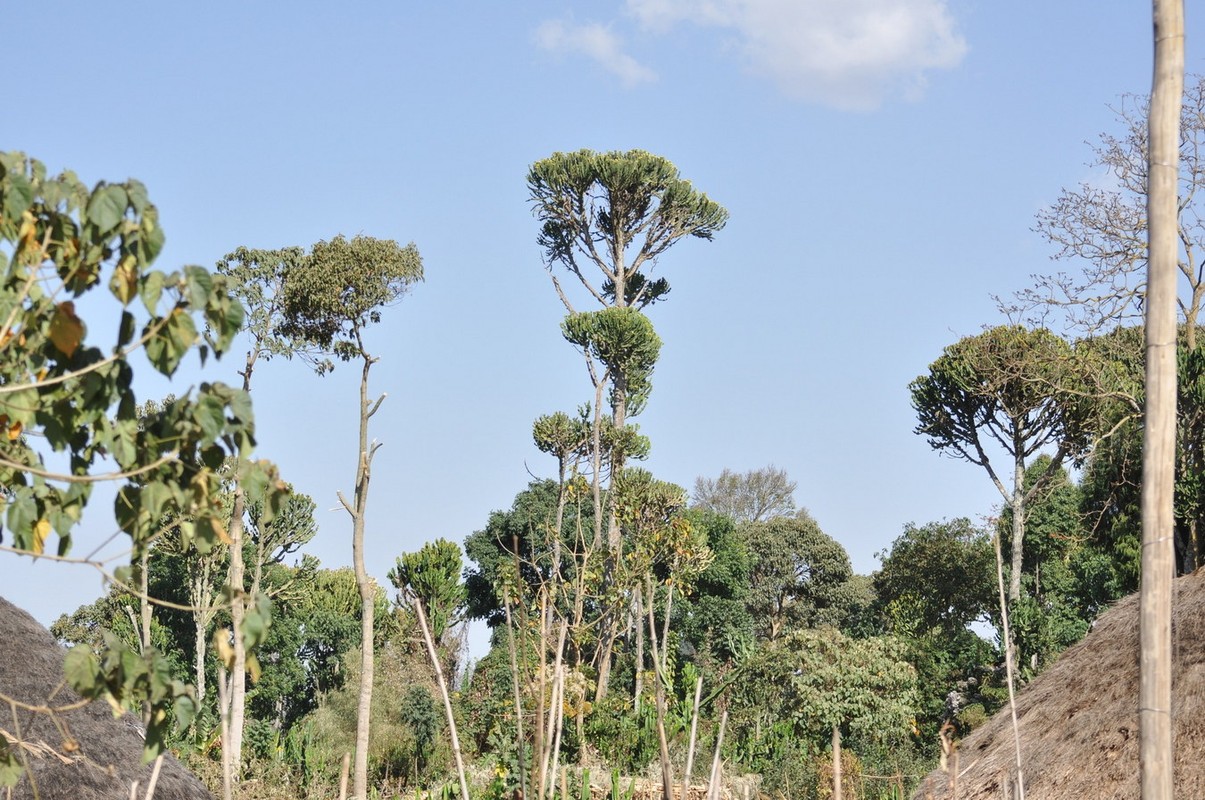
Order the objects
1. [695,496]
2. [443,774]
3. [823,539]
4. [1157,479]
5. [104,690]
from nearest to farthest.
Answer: [104,690], [1157,479], [443,774], [823,539], [695,496]

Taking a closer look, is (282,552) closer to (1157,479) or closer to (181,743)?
(181,743)

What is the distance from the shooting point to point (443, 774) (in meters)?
15.0

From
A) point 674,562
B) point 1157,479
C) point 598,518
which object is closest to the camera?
point 1157,479

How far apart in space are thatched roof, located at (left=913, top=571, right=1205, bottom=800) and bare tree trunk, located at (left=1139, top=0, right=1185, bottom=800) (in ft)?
10.2

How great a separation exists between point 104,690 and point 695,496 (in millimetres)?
35525

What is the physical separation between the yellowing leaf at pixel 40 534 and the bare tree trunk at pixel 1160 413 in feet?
8.39

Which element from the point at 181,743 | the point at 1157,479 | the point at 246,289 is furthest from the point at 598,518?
the point at 1157,479

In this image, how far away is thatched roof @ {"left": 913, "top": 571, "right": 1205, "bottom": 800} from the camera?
621cm

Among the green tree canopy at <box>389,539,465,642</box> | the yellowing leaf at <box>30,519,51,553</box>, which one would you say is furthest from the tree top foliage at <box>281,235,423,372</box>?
the yellowing leaf at <box>30,519,51,553</box>

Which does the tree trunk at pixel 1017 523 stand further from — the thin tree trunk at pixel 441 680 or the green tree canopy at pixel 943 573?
the thin tree trunk at pixel 441 680

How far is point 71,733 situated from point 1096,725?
18.6ft

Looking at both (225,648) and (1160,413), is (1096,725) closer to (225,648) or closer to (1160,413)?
(1160,413)

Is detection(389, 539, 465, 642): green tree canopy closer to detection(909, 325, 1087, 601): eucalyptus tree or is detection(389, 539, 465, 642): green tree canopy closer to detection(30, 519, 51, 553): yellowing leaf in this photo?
detection(909, 325, 1087, 601): eucalyptus tree

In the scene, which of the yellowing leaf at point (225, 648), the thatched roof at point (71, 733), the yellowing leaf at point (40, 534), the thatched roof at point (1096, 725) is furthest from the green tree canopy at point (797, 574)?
the yellowing leaf at point (225, 648)
